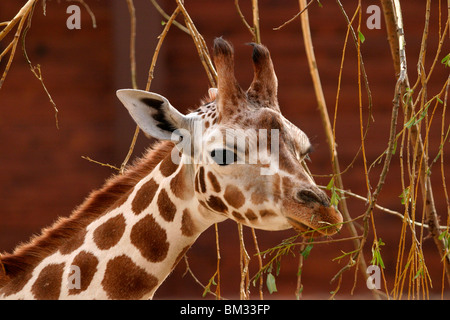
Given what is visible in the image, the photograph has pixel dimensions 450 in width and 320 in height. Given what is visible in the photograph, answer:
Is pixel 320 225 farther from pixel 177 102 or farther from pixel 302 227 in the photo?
pixel 177 102

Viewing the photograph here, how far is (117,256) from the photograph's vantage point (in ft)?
8.11

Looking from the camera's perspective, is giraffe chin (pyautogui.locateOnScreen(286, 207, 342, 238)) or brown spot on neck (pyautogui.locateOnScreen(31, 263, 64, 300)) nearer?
giraffe chin (pyautogui.locateOnScreen(286, 207, 342, 238))

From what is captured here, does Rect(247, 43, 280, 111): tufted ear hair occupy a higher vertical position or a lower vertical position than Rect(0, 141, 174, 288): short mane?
higher

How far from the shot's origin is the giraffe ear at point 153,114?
2.34 meters

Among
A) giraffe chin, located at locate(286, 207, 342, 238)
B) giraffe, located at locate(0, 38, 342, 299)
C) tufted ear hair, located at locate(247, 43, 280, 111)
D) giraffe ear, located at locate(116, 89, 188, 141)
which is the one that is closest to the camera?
giraffe chin, located at locate(286, 207, 342, 238)

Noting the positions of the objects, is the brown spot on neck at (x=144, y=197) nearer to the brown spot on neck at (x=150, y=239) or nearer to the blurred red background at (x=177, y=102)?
the brown spot on neck at (x=150, y=239)

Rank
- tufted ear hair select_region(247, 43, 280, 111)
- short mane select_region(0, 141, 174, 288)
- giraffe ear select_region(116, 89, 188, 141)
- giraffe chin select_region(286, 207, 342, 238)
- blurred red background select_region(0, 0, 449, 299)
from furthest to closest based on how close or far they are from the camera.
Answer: blurred red background select_region(0, 0, 449, 299) → short mane select_region(0, 141, 174, 288) → tufted ear hair select_region(247, 43, 280, 111) → giraffe ear select_region(116, 89, 188, 141) → giraffe chin select_region(286, 207, 342, 238)

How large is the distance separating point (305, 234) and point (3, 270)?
108 cm

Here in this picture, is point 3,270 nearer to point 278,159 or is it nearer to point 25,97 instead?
point 278,159

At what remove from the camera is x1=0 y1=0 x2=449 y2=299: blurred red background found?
5.91m

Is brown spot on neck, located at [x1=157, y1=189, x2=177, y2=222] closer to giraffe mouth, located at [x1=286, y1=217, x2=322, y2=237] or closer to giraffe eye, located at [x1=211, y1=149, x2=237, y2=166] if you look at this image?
giraffe eye, located at [x1=211, y1=149, x2=237, y2=166]

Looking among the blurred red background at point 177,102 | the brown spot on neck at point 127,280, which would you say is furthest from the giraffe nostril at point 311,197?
the blurred red background at point 177,102

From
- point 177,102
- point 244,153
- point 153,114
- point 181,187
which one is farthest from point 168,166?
point 177,102

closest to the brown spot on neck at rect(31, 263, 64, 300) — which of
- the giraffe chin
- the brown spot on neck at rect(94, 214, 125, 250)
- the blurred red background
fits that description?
the brown spot on neck at rect(94, 214, 125, 250)
